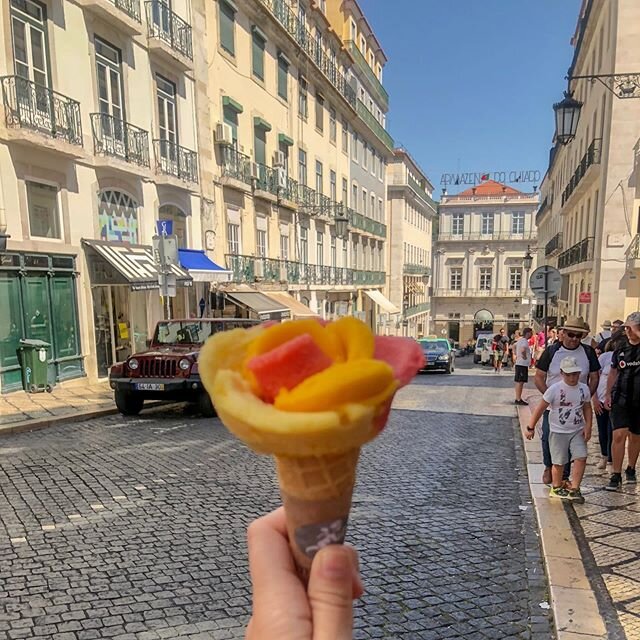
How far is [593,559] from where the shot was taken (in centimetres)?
395

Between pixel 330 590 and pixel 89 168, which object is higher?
pixel 89 168

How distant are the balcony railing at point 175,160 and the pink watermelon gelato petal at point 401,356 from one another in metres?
15.9

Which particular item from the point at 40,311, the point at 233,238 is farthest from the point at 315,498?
the point at 233,238

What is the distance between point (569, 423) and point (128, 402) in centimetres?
778

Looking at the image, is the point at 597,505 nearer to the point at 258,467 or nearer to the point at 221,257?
the point at 258,467

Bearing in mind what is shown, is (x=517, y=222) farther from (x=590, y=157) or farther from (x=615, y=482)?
(x=615, y=482)

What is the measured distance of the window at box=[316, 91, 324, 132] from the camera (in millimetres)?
27953

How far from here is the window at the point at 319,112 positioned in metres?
28.0

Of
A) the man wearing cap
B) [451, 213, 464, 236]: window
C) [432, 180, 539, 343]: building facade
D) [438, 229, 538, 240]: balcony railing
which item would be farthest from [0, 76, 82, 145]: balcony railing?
[451, 213, 464, 236]: window

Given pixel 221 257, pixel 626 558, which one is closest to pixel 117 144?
pixel 221 257

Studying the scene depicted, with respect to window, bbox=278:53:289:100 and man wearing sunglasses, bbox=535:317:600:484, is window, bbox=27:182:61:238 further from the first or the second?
window, bbox=278:53:289:100

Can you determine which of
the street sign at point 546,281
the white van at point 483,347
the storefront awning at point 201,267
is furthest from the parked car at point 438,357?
the white van at point 483,347

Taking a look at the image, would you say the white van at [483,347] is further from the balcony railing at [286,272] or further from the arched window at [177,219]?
the arched window at [177,219]

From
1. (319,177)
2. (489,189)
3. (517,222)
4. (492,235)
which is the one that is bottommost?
→ (492,235)
